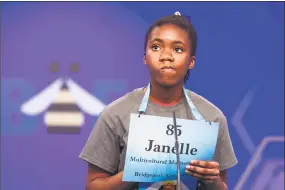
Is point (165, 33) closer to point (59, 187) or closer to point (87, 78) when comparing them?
point (87, 78)

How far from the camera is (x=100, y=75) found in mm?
1918

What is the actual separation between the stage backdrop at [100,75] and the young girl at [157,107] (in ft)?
2.92

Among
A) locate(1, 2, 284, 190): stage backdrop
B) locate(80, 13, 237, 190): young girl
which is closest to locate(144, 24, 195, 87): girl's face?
locate(80, 13, 237, 190): young girl

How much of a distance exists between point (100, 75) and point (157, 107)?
950mm

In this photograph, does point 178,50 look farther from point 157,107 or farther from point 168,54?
point 157,107

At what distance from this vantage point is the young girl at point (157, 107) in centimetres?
95

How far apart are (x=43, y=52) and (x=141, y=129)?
1.13 meters

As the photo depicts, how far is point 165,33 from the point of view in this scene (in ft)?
3.15

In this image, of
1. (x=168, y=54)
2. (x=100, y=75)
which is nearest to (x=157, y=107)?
(x=168, y=54)

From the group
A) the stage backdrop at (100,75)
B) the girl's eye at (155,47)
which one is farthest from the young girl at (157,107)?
the stage backdrop at (100,75)

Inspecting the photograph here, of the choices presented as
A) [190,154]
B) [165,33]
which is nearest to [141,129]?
[190,154]

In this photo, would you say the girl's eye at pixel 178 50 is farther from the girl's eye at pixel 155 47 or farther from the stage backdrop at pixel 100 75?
the stage backdrop at pixel 100 75

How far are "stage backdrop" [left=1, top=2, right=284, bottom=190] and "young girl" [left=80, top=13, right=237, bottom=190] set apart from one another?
89 cm

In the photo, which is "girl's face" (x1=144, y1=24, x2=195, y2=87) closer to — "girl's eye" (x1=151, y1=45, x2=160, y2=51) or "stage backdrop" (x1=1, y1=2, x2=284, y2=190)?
"girl's eye" (x1=151, y1=45, x2=160, y2=51)
